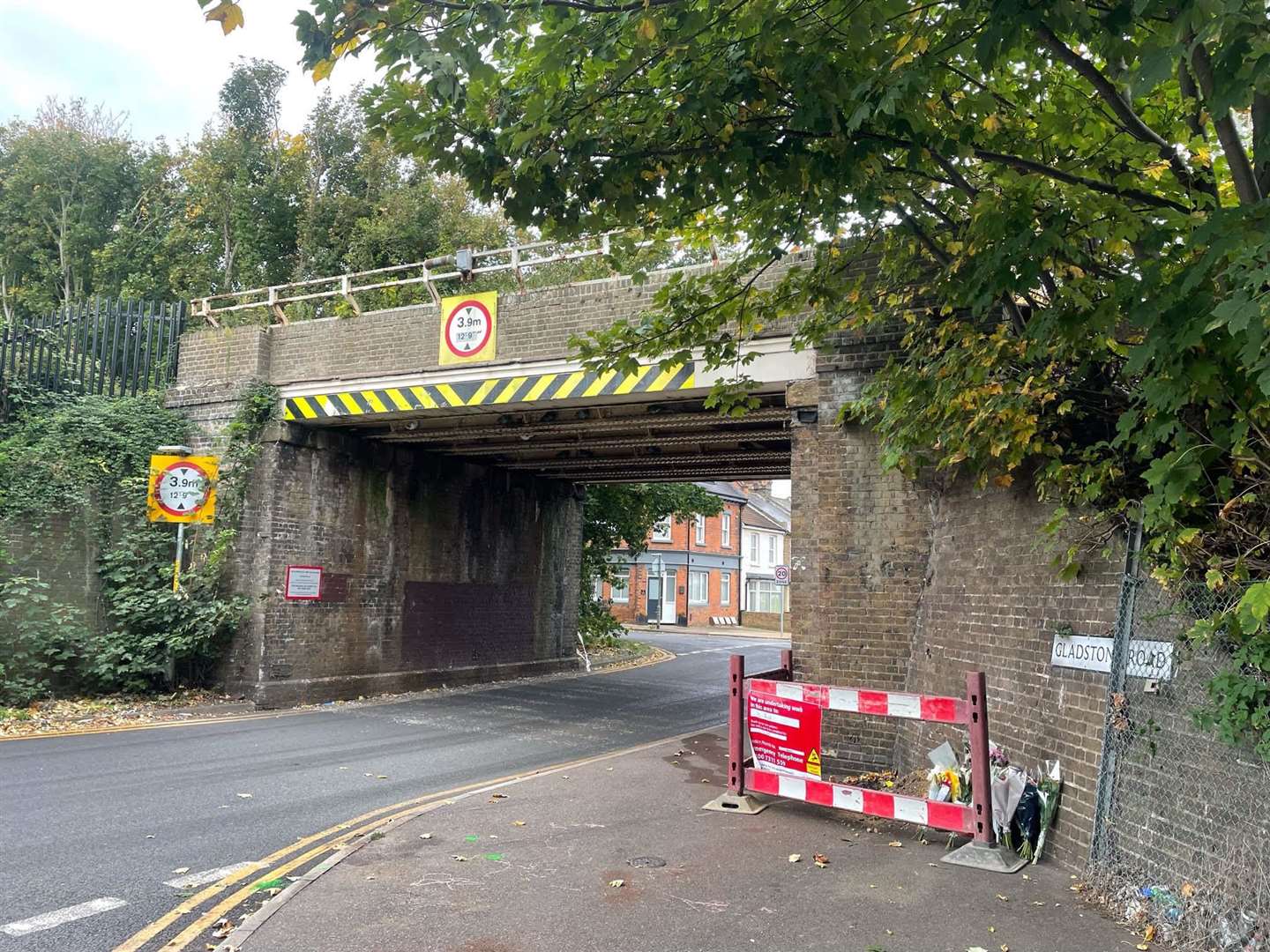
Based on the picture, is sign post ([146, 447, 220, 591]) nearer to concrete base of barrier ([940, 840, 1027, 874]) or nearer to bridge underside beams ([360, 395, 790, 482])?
bridge underside beams ([360, 395, 790, 482])

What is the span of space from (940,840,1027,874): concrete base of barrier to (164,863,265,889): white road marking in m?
4.68

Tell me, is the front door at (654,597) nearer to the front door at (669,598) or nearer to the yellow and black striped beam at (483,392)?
the front door at (669,598)

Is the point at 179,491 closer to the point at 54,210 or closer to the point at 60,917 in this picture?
the point at 60,917

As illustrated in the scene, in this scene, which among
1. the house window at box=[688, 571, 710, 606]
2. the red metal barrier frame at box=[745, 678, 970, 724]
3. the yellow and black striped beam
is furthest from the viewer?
the house window at box=[688, 571, 710, 606]

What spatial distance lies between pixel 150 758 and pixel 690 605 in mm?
39372

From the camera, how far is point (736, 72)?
530 cm

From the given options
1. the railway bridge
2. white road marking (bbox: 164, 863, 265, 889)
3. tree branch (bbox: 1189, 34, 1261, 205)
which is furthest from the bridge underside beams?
white road marking (bbox: 164, 863, 265, 889)

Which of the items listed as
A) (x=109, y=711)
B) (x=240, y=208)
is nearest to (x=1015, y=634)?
(x=109, y=711)

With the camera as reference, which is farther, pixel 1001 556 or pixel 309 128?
pixel 309 128

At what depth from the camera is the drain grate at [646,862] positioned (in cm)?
607

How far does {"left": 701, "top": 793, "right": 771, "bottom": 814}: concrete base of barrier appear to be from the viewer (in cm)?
758

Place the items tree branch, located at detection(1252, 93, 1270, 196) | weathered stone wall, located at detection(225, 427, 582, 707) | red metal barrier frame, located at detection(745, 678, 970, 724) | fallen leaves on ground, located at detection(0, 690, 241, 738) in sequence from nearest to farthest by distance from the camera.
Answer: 1. tree branch, located at detection(1252, 93, 1270, 196)
2. red metal barrier frame, located at detection(745, 678, 970, 724)
3. fallen leaves on ground, located at detection(0, 690, 241, 738)
4. weathered stone wall, located at detection(225, 427, 582, 707)

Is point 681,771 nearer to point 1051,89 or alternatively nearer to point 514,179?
point 514,179

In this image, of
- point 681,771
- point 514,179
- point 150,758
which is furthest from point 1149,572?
point 150,758
